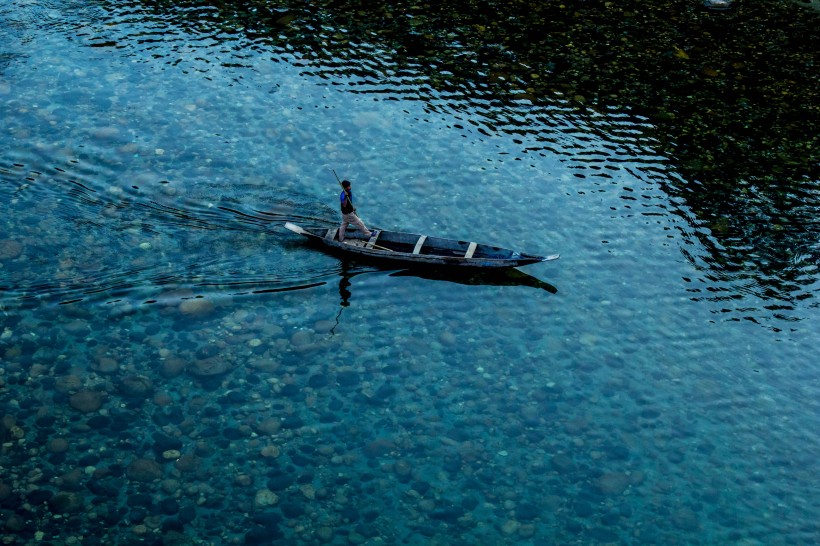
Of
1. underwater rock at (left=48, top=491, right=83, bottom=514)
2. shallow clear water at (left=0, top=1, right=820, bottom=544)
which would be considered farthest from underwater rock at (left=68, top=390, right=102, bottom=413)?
underwater rock at (left=48, top=491, right=83, bottom=514)

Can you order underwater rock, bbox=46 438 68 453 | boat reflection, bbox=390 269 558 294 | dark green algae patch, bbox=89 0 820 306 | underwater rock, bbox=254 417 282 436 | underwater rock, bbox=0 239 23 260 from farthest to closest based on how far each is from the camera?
dark green algae patch, bbox=89 0 820 306
boat reflection, bbox=390 269 558 294
underwater rock, bbox=0 239 23 260
underwater rock, bbox=254 417 282 436
underwater rock, bbox=46 438 68 453

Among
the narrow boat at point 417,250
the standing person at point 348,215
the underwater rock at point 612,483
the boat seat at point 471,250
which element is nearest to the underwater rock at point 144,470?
the narrow boat at point 417,250

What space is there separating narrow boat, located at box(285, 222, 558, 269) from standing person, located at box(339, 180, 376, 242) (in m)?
0.31

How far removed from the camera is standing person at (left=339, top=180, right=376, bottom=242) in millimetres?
26953

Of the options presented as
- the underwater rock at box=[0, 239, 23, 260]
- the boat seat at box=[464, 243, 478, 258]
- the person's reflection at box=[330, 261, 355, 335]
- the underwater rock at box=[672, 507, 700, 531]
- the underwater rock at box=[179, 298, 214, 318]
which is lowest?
the underwater rock at box=[0, 239, 23, 260]

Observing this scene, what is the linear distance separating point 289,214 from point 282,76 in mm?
11747

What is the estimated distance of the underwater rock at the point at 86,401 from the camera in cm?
2162

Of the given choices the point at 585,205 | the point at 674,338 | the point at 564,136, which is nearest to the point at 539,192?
the point at 585,205

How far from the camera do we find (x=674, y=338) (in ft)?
84.3

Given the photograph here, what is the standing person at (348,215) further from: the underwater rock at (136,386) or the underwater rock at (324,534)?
the underwater rock at (324,534)

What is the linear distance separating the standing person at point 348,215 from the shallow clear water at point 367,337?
149 cm

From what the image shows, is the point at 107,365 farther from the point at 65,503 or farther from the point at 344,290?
the point at 344,290

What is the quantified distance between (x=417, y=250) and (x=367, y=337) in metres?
3.90

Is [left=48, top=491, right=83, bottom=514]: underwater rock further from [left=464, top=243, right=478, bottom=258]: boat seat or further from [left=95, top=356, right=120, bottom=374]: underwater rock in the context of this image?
[left=464, top=243, right=478, bottom=258]: boat seat
